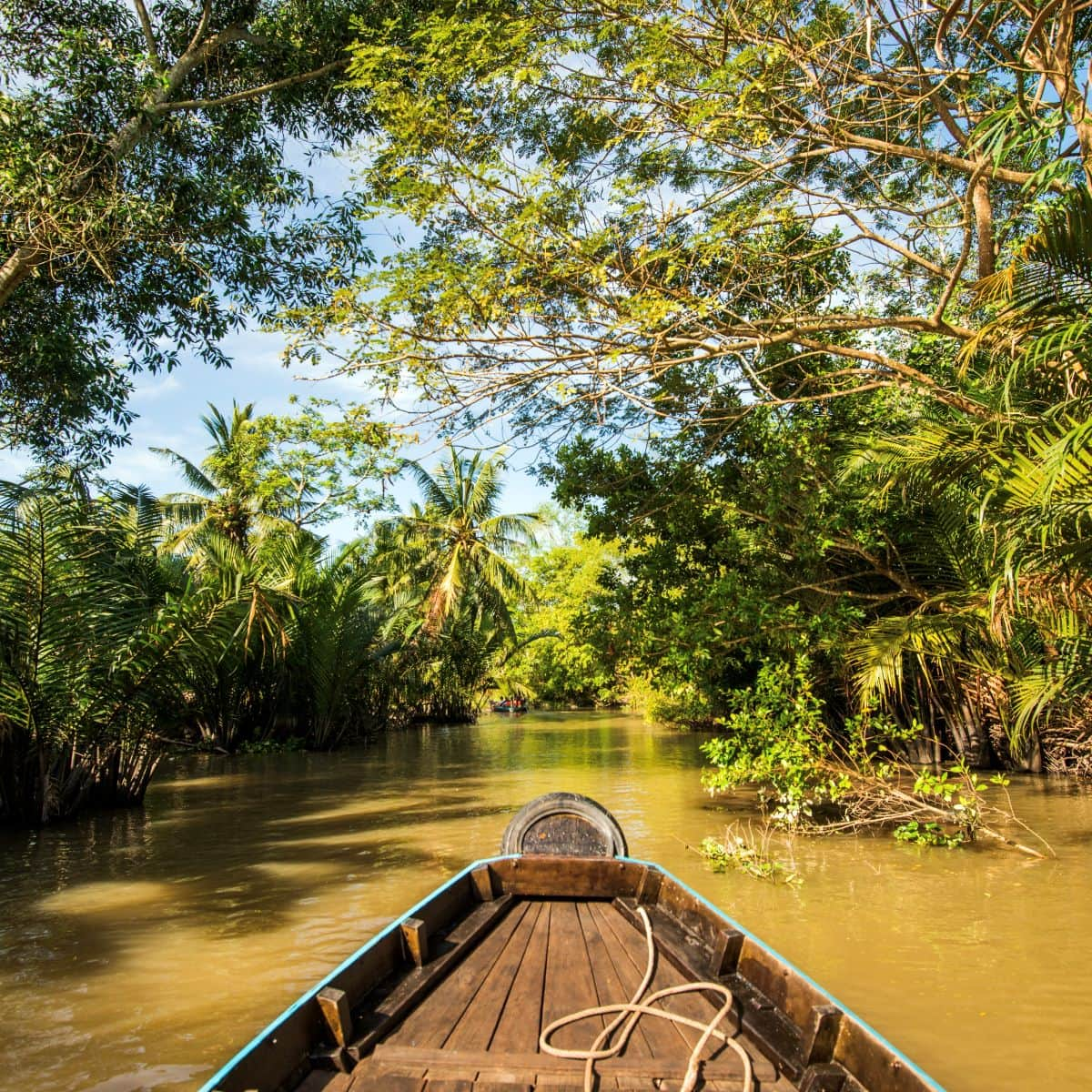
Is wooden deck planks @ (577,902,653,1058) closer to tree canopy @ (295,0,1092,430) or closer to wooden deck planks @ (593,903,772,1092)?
wooden deck planks @ (593,903,772,1092)

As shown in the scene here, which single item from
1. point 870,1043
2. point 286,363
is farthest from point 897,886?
point 286,363

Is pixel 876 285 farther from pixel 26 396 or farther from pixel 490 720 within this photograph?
pixel 490 720

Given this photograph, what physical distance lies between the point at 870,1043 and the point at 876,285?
996 cm

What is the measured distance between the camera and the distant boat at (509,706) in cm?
4044

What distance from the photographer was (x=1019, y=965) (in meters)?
4.63

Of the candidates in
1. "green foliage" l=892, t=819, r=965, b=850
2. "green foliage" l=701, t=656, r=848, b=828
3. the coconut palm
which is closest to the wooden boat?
"green foliage" l=701, t=656, r=848, b=828

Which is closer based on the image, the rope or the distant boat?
the rope

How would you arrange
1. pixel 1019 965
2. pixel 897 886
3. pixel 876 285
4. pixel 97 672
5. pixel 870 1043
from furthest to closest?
pixel 876 285, pixel 97 672, pixel 897 886, pixel 1019 965, pixel 870 1043

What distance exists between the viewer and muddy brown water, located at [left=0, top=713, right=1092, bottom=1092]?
12.4 feet

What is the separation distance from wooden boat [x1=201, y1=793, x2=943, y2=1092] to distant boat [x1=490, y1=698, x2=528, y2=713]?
36441 millimetres

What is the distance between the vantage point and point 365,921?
18.4 ft

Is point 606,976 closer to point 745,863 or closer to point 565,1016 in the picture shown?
point 565,1016

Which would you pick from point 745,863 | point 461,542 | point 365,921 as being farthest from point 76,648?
point 461,542

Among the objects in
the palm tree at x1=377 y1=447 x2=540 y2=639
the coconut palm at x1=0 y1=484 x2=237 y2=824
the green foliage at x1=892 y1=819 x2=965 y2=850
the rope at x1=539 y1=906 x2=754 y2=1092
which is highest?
the palm tree at x1=377 y1=447 x2=540 y2=639
